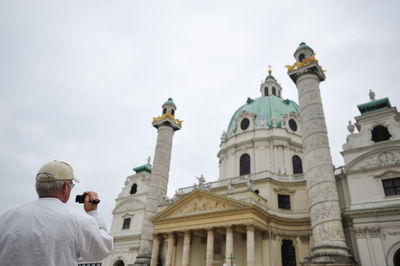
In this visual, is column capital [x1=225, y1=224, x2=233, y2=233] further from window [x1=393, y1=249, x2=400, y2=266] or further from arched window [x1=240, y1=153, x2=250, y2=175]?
window [x1=393, y1=249, x2=400, y2=266]

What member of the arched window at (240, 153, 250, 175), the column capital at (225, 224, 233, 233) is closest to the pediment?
the column capital at (225, 224, 233, 233)

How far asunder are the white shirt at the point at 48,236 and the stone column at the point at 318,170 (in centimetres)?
1968

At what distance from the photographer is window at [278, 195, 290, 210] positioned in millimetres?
28984

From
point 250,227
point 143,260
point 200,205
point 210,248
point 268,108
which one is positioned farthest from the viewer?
point 268,108

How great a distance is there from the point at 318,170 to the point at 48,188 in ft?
71.2

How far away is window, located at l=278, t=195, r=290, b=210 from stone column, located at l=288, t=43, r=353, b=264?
7470 mm

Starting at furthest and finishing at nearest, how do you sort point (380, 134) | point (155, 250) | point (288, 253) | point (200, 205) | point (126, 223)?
point (126, 223), point (155, 250), point (200, 205), point (288, 253), point (380, 134)

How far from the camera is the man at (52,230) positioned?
2.17 m

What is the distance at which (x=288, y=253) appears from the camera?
26.2m

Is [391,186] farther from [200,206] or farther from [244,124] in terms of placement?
[244,124]

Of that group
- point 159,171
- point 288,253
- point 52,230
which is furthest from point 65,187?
point 159,171

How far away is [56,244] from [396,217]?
25.5 metres

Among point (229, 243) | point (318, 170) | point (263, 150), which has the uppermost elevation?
point (263, 150)

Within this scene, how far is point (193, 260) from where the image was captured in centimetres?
2831
